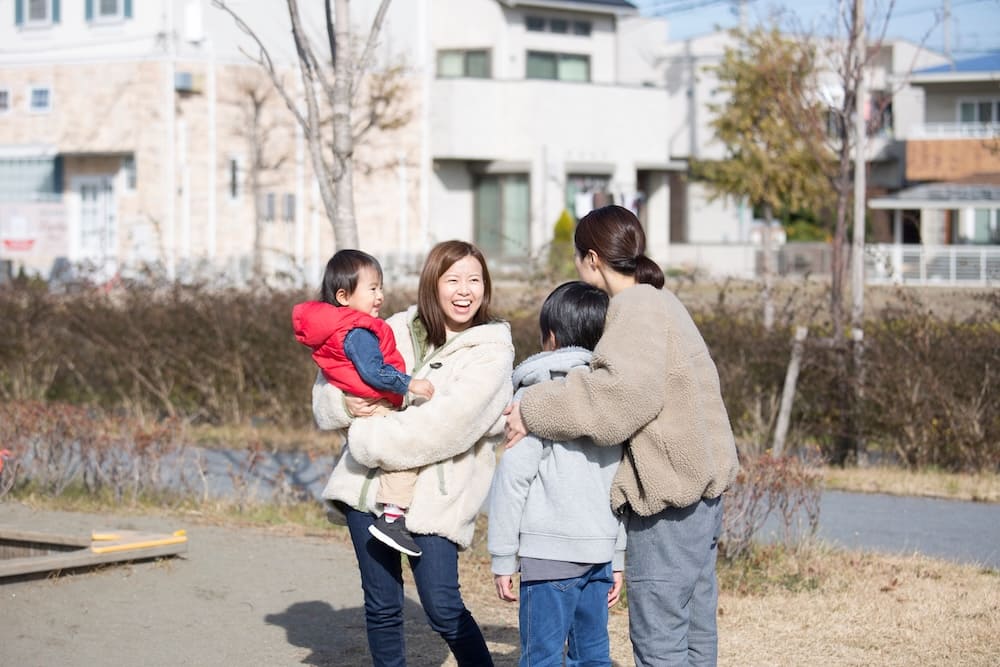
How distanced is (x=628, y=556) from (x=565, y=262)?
1297 cm

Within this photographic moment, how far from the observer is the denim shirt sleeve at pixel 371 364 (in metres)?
4.62

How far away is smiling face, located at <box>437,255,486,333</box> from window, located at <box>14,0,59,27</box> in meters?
30.3

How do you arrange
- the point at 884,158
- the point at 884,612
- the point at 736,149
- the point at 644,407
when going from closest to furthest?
the point at 644,407 → the point at 884,612 → the point at 736,149 → the point at 884,158

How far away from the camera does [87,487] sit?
9656 millimetres

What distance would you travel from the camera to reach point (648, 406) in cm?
405

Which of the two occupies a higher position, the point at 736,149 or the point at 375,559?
the point at 736,149

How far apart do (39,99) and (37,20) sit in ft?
7.57

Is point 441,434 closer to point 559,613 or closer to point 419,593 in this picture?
point 419,593

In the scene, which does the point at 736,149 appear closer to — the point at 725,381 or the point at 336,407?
the point at 725,381

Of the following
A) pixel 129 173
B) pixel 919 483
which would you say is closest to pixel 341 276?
pixel 919 483

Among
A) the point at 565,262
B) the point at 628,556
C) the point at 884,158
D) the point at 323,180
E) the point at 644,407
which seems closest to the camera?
the point at 644,407

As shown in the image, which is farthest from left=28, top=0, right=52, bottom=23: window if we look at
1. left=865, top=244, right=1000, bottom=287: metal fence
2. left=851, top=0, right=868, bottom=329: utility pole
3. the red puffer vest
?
the red puffer vest

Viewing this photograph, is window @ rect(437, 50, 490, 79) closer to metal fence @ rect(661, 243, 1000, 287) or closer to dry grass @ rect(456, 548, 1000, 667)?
metal fence @ rect(661, 243, 1000, 287)

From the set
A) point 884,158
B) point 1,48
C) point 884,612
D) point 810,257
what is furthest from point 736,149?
point 884,612
